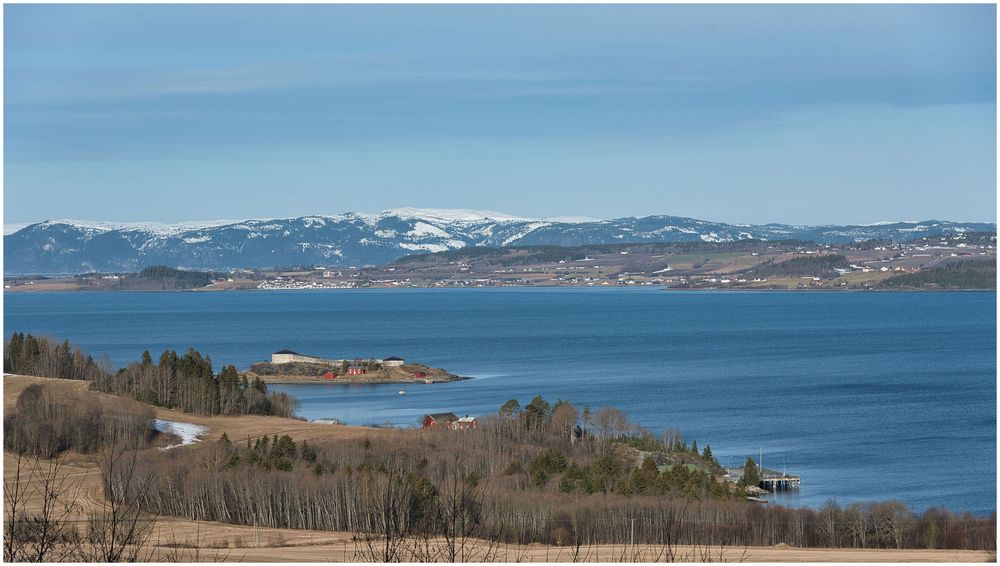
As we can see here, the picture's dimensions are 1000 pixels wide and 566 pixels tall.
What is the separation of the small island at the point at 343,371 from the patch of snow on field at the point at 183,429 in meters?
16.9

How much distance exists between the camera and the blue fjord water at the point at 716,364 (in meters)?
23.1

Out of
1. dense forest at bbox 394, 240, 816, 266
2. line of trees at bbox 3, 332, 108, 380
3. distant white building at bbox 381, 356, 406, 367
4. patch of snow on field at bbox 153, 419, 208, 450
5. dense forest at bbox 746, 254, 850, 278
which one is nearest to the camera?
patch of snow on field at bbox 153, 419, 208, 450

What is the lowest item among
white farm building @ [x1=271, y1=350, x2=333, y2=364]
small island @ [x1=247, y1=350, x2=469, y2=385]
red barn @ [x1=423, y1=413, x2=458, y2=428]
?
small island @ [x1=247, y1=350, x2=469, y2=385]

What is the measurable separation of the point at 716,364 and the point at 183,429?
80.7 feet

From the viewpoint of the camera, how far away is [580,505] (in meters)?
14.4

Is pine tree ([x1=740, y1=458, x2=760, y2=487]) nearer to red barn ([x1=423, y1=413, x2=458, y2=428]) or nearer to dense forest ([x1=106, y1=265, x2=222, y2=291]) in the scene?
red barn ([x1=423, y1=413, x2=458, y2=428])

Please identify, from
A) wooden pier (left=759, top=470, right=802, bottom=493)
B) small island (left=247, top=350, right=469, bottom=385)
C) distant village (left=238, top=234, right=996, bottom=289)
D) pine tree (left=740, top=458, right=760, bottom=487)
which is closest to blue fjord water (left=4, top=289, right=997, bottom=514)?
wooden pier (left=759, top=470, right=802, bottom=493)

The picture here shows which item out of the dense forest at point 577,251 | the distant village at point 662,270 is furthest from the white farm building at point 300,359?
the dense forest at point 577,251

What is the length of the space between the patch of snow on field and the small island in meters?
16.9

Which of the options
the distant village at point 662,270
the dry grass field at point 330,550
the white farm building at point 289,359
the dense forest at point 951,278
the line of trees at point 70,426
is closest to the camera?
the dry grass field at point 330,550

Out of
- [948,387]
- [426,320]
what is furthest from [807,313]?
[948,387]

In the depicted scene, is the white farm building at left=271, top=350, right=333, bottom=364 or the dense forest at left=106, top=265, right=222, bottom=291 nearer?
the white farm building at left=271, top=350, right=333, bottom=364

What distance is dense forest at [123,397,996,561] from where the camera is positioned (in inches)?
518

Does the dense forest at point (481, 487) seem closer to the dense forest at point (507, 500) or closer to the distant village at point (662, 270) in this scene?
the dense forest at point (507, 500)
